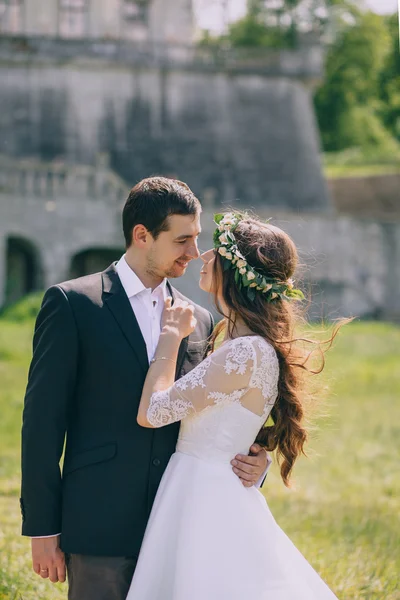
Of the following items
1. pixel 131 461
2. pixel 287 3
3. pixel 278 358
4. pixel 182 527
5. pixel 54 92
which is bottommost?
pixel 182 527

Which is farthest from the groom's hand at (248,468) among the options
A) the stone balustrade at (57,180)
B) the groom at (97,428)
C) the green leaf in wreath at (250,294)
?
the stone balustrade at (57,180)

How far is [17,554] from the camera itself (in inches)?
241

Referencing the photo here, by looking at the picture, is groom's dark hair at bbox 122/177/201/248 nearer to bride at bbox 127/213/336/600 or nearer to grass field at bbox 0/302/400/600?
bride at bbox 127/213/336/600

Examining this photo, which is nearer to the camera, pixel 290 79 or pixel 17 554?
pixel 17 554

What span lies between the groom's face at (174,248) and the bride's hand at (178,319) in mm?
138

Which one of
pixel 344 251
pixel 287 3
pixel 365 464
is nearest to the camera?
pixel 365 464

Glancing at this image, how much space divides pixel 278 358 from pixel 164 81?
26.8 metres

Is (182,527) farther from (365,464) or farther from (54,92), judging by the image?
(54,92)

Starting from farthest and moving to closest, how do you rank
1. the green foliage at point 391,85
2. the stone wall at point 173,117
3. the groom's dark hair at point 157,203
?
the green foliage at point 391,85, the stone wall at point 173,117, the groom's dark hair at point 157,203

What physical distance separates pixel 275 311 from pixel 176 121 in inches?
1047

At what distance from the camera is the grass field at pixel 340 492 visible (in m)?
5.91

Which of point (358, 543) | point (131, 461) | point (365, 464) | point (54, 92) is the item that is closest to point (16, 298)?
point (54, 92)

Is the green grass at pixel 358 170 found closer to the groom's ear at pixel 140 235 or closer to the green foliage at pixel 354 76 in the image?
the green foliage at pixel 354 76

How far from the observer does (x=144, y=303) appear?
396 centimetres
